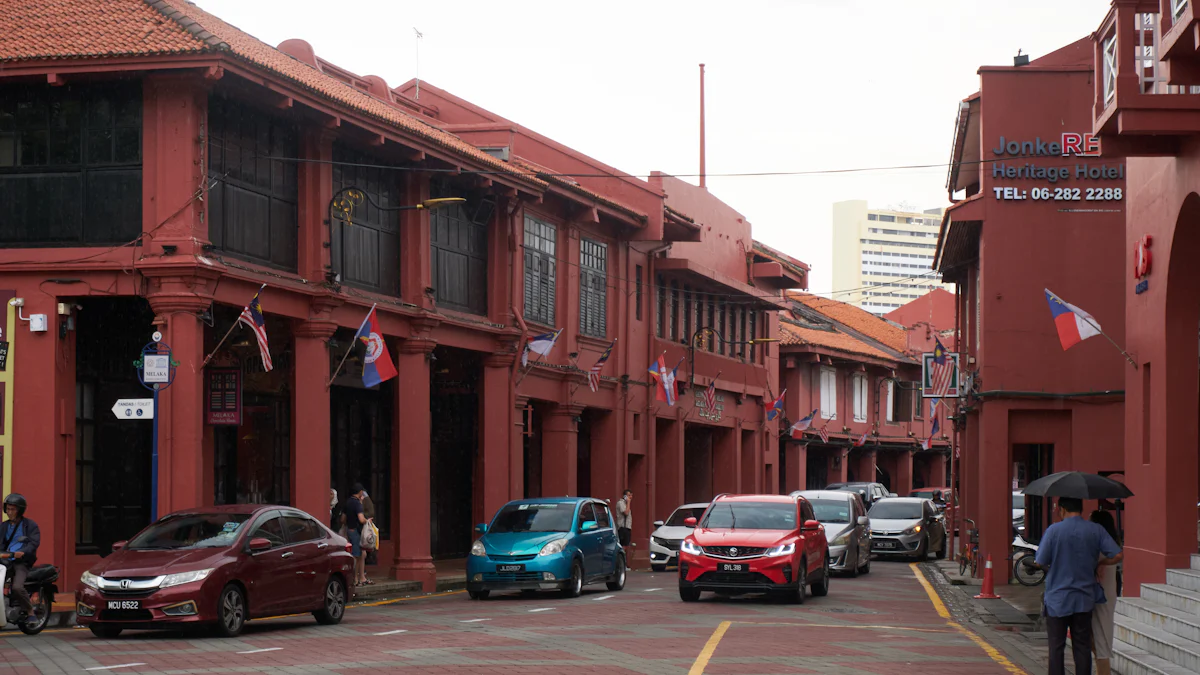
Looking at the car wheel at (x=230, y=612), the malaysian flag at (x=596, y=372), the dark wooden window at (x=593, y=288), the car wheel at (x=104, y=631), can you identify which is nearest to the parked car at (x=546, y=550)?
the car wheel at (x=230, y=612)

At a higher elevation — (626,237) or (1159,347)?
(626,237)

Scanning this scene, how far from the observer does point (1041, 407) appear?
1222 inches

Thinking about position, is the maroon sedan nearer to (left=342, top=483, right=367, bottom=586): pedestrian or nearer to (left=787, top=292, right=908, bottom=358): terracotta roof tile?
(left=342, top=483, right=367, bottom=586): pedestrian

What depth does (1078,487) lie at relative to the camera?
14305 mm

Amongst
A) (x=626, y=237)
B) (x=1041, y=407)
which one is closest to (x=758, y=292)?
(x=626, y=237)

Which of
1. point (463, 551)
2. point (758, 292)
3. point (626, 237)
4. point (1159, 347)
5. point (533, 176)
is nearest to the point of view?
point (1159, 347)

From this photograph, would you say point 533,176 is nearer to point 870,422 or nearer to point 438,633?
point 438,633

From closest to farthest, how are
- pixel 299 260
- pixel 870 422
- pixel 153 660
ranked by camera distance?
pixel 153 660, pixel 299 260, pixel 870 422

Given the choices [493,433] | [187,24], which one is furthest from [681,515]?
[187,24]

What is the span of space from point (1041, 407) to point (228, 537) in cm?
1857

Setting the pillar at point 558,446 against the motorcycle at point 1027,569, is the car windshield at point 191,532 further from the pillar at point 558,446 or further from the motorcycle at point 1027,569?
the pillar at point 558,446

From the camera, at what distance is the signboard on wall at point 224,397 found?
77.8 ft

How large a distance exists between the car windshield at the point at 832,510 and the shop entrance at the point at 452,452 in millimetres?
7630

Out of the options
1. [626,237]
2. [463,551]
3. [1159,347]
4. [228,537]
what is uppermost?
[626,237]
